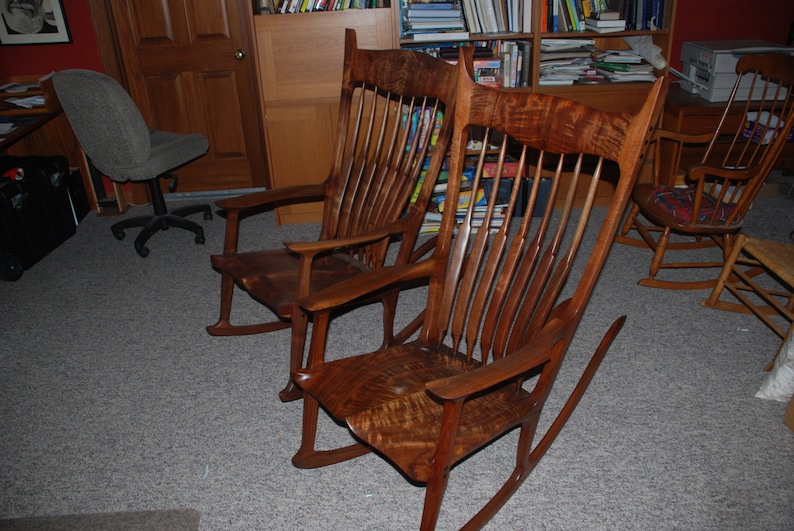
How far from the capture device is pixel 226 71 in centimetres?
381

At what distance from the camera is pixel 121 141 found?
2.98 m

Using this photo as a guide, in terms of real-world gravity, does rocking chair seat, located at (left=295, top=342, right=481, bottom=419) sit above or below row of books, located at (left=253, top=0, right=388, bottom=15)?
below

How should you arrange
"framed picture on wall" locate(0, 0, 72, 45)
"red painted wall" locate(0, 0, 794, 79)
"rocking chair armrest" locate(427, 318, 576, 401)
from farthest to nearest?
"red painted wall" locate(0, 0, 794, 79) < "framed picture on wall" locate(0, 0, 72, 45) < "rocking chair armrest" locate(427, 318, 576, 401)

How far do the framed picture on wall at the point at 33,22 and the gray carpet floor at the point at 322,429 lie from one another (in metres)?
1.65

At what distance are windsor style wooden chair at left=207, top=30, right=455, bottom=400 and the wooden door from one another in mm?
1625

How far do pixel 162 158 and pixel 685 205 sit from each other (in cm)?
251

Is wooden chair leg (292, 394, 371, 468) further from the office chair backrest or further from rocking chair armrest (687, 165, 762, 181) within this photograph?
the office chair backrest

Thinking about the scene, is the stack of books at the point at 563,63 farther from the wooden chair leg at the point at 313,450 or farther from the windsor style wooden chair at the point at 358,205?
the wooden chair leg at the point at 313,450

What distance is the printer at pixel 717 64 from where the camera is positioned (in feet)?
10.6

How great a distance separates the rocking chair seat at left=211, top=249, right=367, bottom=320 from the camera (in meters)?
2.01

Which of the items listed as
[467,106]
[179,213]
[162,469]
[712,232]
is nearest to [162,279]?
[179,213]

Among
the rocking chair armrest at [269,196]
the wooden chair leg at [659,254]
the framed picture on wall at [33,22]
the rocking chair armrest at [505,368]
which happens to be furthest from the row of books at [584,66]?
the framed picture on wall at [33,22]

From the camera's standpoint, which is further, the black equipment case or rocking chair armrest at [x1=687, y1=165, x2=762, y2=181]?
the black equipment case

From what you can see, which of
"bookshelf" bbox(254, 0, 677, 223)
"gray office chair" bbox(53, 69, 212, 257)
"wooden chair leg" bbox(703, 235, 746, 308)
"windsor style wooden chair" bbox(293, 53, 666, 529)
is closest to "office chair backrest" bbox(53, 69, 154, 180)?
"gray office chair" bbox(53, 69, 212, 257)
